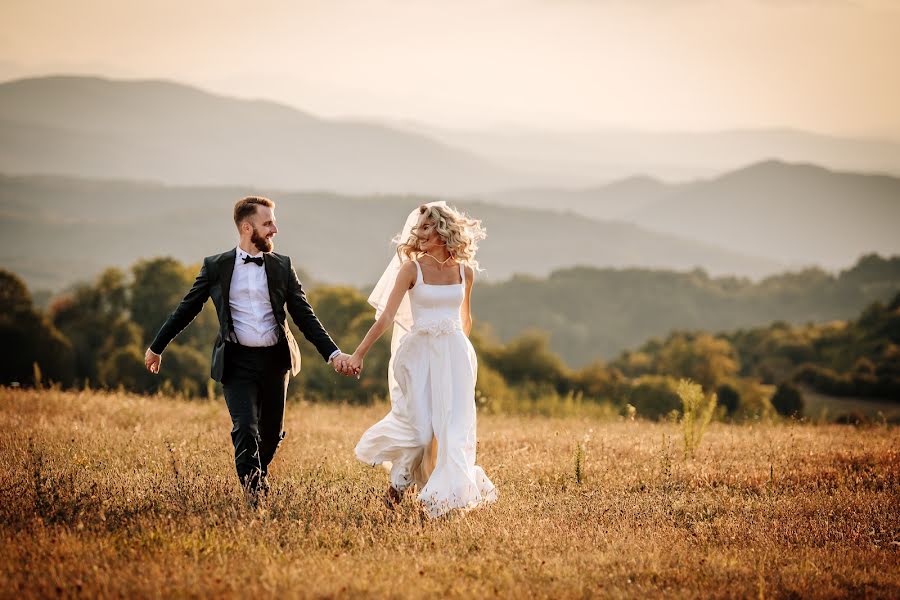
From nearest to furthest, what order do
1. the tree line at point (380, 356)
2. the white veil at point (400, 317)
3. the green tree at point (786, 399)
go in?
the white veil at point (400, 317)
the green tree at point (786, 399)
the tree line at point (380, 356)

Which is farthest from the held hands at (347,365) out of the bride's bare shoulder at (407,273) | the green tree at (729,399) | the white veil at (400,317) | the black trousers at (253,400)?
the green tree at (729,399)

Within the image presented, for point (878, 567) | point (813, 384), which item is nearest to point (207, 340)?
point (813, 384)

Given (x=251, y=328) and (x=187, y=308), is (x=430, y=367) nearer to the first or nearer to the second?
(x=251, y=328)

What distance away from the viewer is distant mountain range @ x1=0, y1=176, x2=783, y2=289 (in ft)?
461

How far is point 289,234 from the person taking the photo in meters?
165

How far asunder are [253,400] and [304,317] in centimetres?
83

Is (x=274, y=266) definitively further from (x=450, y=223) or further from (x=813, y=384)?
(x=813, y=384)

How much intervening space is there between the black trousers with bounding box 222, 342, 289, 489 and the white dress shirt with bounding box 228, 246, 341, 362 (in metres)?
0.09

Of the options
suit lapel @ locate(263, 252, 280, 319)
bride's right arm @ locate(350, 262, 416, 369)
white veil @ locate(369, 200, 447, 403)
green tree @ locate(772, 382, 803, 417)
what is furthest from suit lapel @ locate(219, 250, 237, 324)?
green tree @ locate(772, 382, 803, 417)

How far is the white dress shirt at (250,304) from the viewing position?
688 centimetres

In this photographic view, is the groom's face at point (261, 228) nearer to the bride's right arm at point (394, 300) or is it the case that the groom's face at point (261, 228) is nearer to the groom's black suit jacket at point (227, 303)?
the groom's black suit jacket at point (227, 303)

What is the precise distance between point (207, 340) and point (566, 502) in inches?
1578

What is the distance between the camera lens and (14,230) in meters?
143

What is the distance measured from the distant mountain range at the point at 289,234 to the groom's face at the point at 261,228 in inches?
4826
